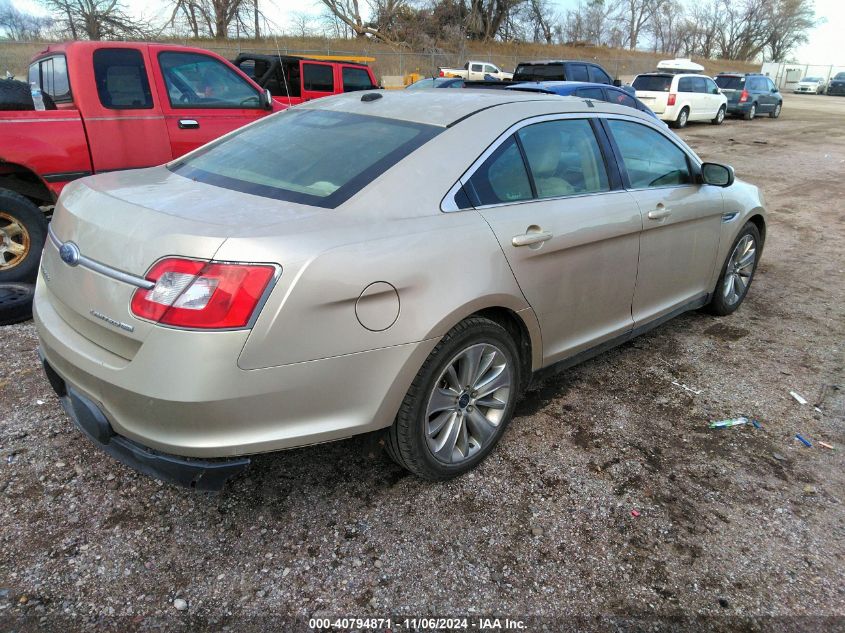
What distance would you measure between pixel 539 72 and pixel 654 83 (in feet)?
18.9

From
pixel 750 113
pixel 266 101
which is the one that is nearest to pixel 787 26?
pixel 750 113

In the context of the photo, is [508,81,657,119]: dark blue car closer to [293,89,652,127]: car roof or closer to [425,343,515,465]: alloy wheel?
[293,89,652,127]: car roof

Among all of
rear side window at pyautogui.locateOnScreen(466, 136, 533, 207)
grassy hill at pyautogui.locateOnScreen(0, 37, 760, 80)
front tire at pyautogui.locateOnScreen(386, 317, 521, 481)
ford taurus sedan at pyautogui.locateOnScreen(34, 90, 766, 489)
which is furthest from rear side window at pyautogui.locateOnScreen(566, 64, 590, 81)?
front tire at pyautogui.locateOnScreen(386, 317, 521, 481)

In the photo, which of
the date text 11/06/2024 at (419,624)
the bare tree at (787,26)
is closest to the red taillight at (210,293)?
the date text 11/06/2024 at (419,624)

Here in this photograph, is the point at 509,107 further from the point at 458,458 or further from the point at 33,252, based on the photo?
the point at 33,252

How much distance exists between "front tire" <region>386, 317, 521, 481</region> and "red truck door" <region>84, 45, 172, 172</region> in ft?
13.9

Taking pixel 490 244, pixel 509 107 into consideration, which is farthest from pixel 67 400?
pixel 509 107

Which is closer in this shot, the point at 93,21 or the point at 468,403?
the point at 468,403

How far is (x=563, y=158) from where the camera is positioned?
314 cm

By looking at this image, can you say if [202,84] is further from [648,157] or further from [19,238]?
[648,157]

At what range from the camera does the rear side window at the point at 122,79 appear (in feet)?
17.8

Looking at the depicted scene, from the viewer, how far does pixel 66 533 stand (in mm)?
2393

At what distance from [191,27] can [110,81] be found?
30523 mm

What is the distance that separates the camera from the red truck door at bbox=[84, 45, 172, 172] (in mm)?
5305
